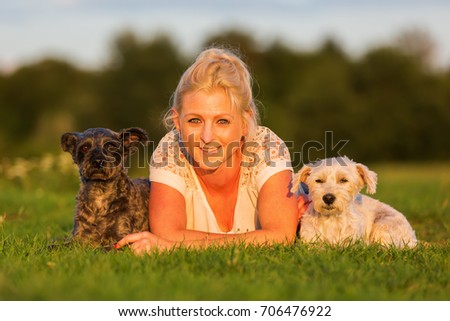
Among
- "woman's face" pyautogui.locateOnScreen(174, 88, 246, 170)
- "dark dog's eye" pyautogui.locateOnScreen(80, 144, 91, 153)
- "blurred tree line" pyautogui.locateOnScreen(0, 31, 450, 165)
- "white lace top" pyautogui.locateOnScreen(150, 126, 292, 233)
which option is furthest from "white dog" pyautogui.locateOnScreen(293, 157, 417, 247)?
"blurred tree line" pyautogui.locateOnScreen(0, 31, 450, 165)

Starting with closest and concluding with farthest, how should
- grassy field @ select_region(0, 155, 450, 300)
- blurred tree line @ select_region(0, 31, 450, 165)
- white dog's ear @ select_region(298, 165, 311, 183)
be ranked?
grassy field @ select_region(0, 155, 450, 300) < white dog's ear @ select_region(298, 165, 311, 183) < blurred tree line @ select_region(0, 31, 450, 165)

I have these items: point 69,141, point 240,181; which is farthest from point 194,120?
point 69,141

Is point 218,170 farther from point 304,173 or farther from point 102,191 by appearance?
point 102,191

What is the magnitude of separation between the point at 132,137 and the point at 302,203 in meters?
2.27

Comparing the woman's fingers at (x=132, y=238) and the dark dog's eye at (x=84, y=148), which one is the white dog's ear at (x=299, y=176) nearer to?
the woman's fingers at (x=132, y=238)

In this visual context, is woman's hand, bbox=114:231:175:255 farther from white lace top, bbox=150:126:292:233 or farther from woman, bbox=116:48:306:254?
white lace top, bbox=150:126:292:233

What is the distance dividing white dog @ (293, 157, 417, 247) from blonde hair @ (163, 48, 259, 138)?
3.16 feet

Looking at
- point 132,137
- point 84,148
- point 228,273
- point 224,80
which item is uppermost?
point 224,80

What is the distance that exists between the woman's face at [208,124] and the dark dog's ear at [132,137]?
0.59 metres

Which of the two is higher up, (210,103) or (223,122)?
(210,103)

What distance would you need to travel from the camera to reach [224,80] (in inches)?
281

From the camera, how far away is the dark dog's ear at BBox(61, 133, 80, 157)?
24.2ft

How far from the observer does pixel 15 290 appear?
4.86 metres

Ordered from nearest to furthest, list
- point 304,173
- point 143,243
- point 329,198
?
1. point 143,243
2. point 329,198
3. point 304,173
